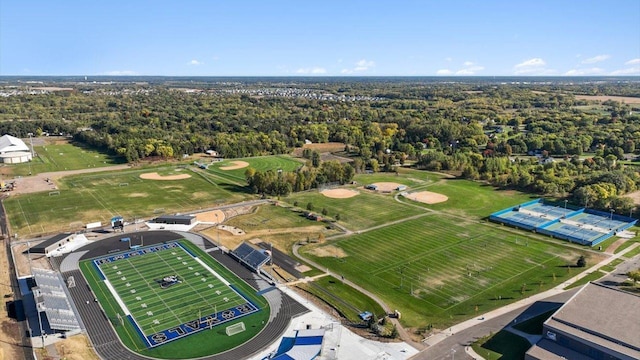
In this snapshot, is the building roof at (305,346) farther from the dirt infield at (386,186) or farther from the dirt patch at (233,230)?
the dirt infield at (386,186)

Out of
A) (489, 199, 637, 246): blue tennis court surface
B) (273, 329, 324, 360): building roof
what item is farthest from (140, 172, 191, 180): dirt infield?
(273, 329, 324, 360): building roof

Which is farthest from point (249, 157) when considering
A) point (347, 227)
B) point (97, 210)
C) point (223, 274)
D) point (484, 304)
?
point (484, 304)

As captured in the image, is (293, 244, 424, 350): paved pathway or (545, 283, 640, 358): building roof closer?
(545, 283, 640, 358): building roof

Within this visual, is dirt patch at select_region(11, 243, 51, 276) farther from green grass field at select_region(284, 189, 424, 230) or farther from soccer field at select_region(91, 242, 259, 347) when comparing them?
green grass field at select_region(284, 189, 424, 230)

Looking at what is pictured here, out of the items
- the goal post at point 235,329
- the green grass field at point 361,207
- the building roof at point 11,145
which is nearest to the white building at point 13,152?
the building roof at point 11,145

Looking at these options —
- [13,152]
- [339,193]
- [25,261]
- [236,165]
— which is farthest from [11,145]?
[339,193]

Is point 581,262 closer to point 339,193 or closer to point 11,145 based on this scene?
point 339,193
